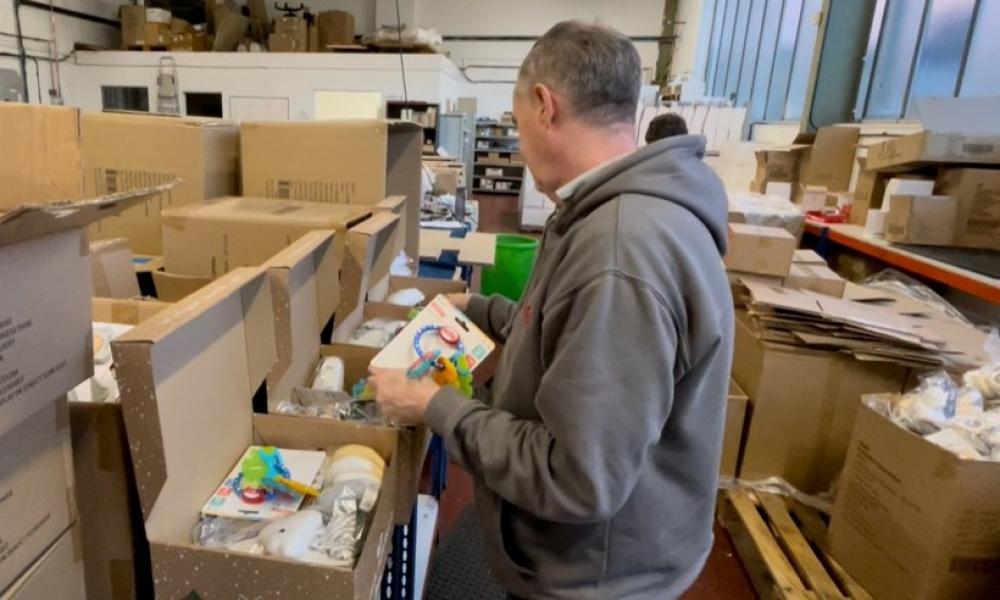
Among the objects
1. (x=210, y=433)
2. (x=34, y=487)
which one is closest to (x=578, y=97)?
(x=210, y=433)

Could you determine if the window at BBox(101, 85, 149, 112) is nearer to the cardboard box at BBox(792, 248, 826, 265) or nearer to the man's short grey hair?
the cardboard box at BBox(792, 248, 826, 265)

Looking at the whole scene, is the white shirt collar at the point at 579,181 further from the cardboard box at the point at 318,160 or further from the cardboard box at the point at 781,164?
the cardboard box at the point at 781,164

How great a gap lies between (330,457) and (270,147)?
48.0 inches

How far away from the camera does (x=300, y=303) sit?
4.10ft

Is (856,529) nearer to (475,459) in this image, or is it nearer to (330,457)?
(475,459)

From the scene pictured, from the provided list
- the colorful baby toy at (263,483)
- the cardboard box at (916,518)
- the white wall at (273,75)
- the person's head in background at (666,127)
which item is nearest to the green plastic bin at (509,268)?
the person's head in background at (666,127)

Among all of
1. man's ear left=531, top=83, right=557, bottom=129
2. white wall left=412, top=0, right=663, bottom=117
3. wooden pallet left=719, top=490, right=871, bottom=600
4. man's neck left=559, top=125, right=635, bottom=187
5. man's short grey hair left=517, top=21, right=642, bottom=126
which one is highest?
white wall left=412, top=0, right=663, bottom=117

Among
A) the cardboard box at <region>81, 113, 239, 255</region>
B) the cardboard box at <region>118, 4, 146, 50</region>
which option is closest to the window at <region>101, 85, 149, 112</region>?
the cardboard box at <region>118, 4, 146, 50</region>

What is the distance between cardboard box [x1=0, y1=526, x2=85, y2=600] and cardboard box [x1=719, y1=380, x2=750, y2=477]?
72.6 inches

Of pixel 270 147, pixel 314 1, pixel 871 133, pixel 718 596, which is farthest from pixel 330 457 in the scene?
pixel 314 1

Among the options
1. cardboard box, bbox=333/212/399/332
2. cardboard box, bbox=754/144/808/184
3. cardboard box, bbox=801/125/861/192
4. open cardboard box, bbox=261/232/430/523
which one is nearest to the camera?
open cardboard box, bbox=261/232/430/523

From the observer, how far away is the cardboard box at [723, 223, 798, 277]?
2234 millimetres

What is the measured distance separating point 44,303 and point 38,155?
0.37 metres

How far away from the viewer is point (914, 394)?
165cm
